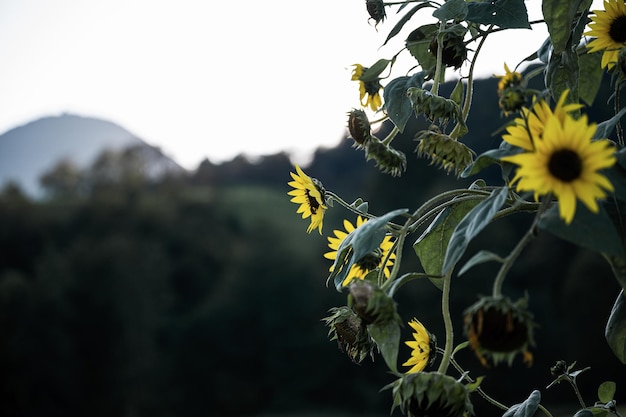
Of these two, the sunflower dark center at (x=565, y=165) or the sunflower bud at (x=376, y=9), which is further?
the sunflower bud at (x=376, y=9)

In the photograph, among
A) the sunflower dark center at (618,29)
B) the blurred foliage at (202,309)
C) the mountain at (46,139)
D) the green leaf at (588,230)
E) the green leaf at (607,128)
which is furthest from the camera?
the mountain at (46,139)

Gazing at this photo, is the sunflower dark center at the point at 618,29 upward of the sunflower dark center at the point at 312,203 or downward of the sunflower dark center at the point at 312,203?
upward

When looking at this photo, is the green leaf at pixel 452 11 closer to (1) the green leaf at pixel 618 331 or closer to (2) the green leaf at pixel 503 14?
(2) the green leaf at pixel 503 14

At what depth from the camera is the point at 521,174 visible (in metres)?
0.35

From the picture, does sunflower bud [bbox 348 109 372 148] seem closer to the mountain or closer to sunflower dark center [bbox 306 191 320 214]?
sunflower dark center [bbox 306 191 320 214]

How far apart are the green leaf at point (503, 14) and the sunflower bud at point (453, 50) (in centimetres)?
3

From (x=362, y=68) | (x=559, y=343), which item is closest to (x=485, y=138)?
(x=362, y=68)

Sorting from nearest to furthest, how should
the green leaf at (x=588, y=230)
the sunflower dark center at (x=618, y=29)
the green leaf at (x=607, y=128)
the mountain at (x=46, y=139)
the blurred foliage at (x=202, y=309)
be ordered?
1. the green leaf at (x=588, y=230)
2. the green leaf at (x=607, y=128)
3. the sunflower dark center at (x=618, y=29)
4. the blurred foliage at (x=202, y=309)
5. the mountain at (x=46, y=139)

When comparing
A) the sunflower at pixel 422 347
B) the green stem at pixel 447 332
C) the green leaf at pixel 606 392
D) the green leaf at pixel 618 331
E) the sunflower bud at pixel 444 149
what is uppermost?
the sunflower bud at pixel 444 149

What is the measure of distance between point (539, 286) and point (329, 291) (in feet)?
10.4

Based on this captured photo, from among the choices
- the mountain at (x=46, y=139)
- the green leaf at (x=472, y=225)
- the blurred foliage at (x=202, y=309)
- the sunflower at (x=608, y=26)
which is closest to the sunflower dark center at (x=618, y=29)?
the sunflower at (x=608, y=26)

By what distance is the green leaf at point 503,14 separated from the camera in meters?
0.52

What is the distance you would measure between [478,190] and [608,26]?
0.73ft

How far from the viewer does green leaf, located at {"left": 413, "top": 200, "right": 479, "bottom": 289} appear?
1.76 ft
